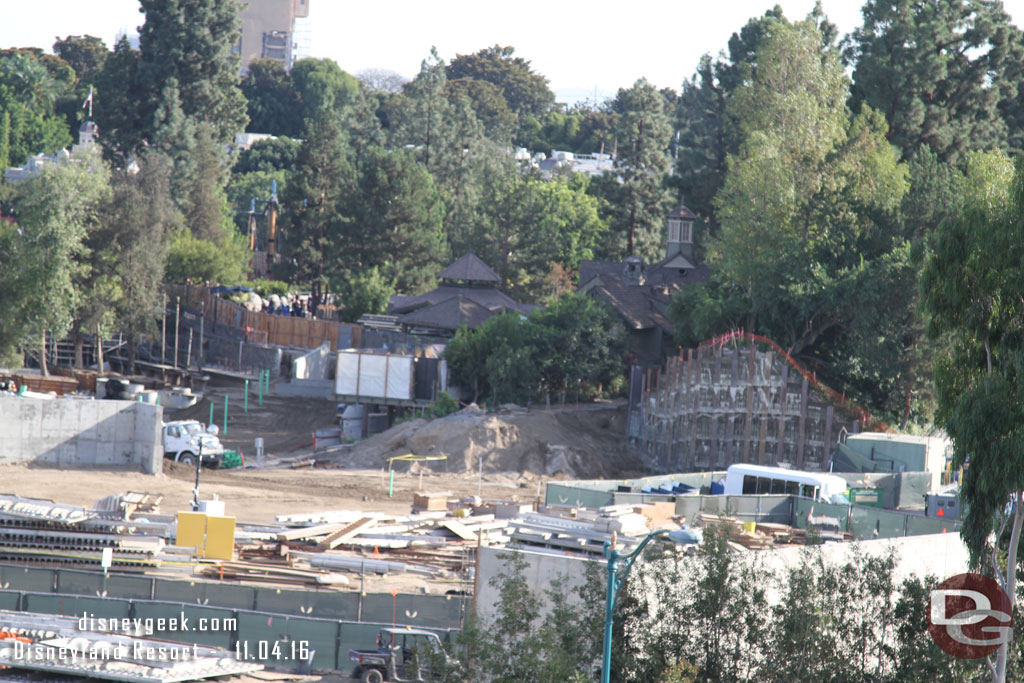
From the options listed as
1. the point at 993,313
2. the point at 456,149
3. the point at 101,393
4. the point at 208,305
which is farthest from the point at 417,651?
the point at 456,149

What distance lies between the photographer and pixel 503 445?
51.9 metres

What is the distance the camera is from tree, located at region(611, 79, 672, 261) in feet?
291

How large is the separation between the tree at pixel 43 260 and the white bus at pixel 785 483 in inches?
1515

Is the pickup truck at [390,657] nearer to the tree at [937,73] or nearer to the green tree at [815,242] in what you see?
the green tree at [815,242]

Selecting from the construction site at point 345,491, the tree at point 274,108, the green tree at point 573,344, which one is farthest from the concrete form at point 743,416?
the tree at point 274,108

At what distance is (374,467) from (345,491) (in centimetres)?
544

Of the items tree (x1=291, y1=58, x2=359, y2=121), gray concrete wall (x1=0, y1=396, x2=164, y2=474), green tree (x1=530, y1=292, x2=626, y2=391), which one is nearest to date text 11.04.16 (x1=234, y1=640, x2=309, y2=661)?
gray concrete wall (x1=0, y1=396, x2=164, y2=474)

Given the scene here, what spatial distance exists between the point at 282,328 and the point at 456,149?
4316 centimetres

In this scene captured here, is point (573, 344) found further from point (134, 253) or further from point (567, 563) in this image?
point (567, 563)

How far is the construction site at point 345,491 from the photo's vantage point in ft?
82.3

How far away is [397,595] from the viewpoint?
26375 millimetres

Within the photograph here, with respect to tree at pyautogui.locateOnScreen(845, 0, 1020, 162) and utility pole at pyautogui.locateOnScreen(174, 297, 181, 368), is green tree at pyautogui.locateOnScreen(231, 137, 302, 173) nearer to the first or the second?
utility pole at pyautogui.locateOnScreen(174, 297, 181, 368)

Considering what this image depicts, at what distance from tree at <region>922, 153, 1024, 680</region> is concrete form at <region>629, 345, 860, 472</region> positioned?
26.1 m

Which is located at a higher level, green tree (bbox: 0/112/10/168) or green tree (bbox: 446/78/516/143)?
green tree (bbox: 446/78/516/143)
